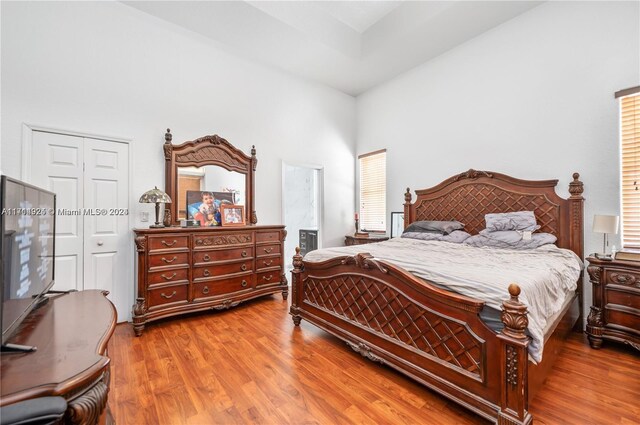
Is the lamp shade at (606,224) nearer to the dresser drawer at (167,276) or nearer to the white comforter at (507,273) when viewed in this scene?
the white comforter at (507,273)

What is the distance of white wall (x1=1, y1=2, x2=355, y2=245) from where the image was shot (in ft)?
8.79

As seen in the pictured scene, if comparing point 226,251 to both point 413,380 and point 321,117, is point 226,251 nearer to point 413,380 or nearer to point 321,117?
point 413,380

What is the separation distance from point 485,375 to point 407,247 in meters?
1.77

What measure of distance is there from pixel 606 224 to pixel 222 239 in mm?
3787

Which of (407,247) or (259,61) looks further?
(259,61)

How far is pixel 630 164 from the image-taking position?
104 inches

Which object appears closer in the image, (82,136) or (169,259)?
(82,136)

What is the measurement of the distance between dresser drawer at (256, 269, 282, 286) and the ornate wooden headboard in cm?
212

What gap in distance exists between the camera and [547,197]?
3.12 m

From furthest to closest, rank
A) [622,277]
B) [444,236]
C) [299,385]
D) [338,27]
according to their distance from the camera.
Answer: [338,27], [444,236], [622,277], [299,385]

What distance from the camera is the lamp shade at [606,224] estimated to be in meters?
2.41

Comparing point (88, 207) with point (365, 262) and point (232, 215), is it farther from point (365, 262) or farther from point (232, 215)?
point (365, 262)

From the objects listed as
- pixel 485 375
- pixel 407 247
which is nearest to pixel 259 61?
pixel 407 247

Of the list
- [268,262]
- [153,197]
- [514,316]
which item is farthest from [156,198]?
[514,316]
